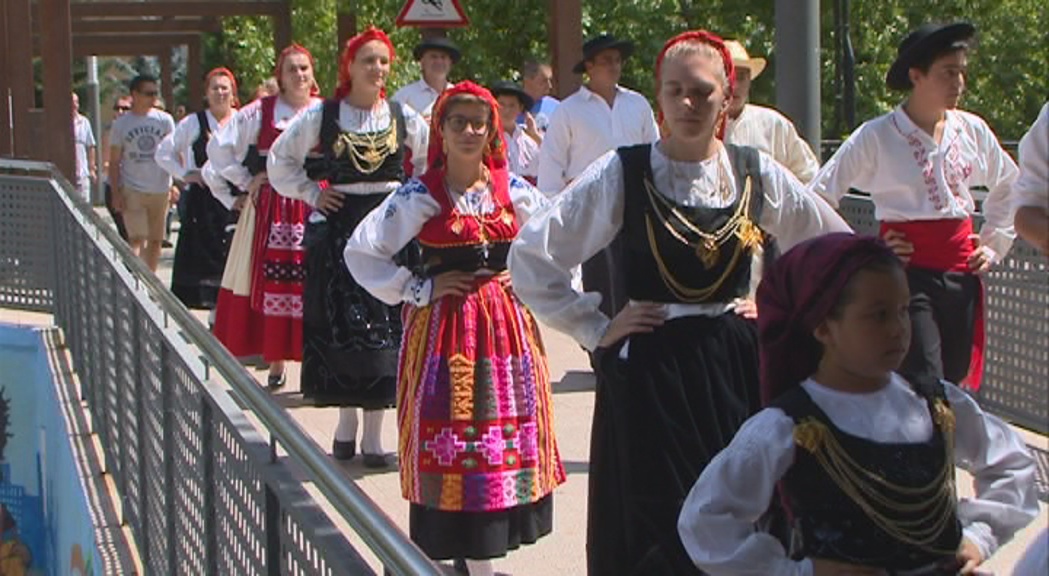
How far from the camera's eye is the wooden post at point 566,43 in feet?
43.3

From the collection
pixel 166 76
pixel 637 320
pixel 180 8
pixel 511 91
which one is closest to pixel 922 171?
pixel 637 320

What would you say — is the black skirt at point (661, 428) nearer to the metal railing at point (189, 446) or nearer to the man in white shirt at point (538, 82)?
the metal railing at point (189, 446)

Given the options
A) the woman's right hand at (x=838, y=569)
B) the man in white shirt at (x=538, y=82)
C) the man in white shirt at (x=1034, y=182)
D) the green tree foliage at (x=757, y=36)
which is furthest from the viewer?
the green tree foliage at (x=757, y=36)

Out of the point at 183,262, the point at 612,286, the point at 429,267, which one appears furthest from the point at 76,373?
the point at 612,286

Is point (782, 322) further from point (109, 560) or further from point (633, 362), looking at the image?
point (109, 560)

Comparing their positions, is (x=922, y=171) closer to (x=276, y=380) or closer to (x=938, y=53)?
(x=938, y=53)

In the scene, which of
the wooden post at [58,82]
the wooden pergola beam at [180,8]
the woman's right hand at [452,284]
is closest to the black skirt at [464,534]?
the woman's right hand at [452,284]

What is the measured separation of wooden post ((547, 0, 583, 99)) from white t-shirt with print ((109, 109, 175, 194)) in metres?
3.80

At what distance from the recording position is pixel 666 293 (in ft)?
14.0

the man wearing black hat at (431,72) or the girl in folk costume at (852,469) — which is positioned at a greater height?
the man wearing black hat at (431,72)

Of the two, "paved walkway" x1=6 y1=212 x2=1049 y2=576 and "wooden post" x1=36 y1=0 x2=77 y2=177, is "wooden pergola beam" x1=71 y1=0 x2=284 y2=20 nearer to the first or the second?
"wooden post" x1=36 y1=0 x2=77 y2=177

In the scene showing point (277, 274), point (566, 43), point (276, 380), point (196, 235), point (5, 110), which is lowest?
point (276, 380)

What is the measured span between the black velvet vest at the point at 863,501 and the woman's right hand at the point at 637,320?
46.6 inches

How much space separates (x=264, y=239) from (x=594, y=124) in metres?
1.84
